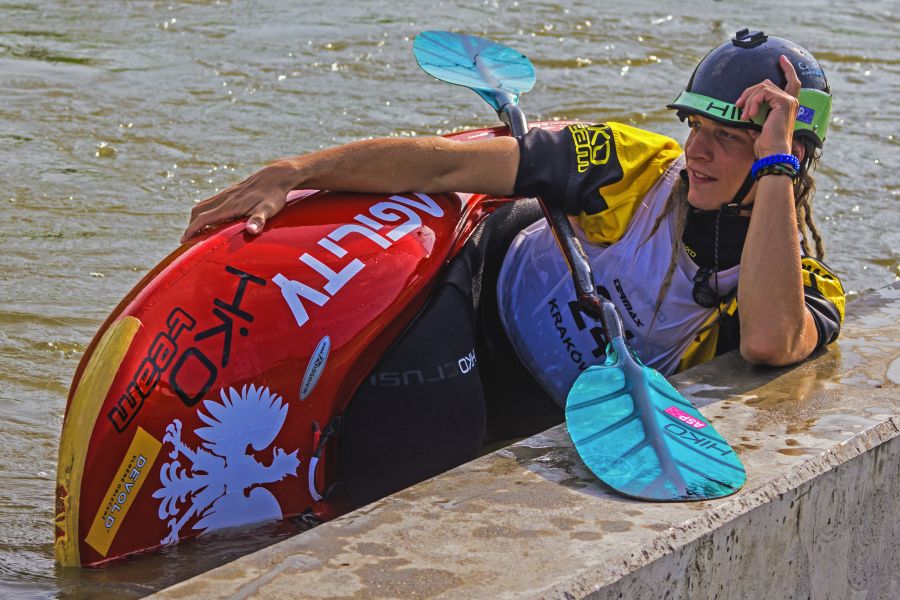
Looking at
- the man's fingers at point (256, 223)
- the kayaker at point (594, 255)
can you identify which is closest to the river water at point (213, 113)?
the kayaker at point (594, 255)

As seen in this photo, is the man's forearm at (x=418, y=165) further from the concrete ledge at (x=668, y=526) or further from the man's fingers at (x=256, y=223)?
the concrete ledge at (x=668, y=526)

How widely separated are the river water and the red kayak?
90 mm

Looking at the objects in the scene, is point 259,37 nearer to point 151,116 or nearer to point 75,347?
point 151,116

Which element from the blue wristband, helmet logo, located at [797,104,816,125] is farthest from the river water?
helmet logo, located at [797,104,816,125]

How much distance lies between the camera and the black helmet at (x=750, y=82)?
113 inches

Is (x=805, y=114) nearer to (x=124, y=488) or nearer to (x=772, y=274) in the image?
(x=772, y=274)

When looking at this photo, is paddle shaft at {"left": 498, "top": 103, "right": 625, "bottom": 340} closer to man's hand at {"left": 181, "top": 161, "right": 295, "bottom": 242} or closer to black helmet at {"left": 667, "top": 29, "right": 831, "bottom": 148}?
black helmet at {"left": 667, "top": 29, "right": 831, "bottom": 148}

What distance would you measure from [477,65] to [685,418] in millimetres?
1482

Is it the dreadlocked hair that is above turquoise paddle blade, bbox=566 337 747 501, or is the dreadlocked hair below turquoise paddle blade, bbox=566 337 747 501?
above

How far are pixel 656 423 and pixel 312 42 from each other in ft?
17.4

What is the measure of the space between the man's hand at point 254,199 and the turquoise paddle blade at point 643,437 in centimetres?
72

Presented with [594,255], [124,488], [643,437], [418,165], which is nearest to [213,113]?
[418,165]

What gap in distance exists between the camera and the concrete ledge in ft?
6.44

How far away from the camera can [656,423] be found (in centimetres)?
248
